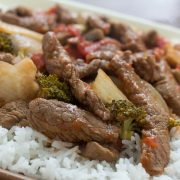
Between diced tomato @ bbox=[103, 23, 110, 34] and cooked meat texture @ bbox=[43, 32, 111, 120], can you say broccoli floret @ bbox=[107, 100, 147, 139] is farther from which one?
diced tomato @ bbox=[103, 23, 110, 34]

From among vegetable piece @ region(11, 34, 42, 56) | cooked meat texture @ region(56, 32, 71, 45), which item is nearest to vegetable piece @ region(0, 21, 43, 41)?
vegetable piece @ region(11, 34, 42, 56)

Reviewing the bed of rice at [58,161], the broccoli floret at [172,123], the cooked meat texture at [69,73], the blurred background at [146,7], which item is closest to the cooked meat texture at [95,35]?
the cooked meat texture at [69,73]

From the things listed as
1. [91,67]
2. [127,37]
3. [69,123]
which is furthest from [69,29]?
[69,123]

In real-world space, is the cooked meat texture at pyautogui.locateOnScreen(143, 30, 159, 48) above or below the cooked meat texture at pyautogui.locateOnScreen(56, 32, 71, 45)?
below

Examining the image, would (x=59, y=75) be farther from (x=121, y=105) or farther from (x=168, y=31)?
(x=168, y=31)

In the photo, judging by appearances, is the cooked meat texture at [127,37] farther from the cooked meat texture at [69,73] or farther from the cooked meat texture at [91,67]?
the cooked meat texture at [69,73]

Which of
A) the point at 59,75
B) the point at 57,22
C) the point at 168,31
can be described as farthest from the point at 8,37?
the point at 168,31

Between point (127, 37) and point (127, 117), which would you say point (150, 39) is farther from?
point (127, 117)
